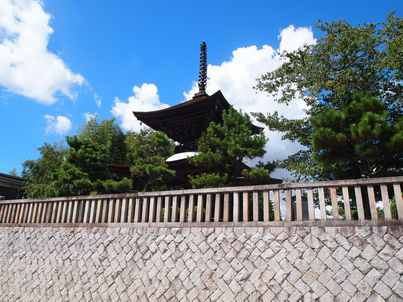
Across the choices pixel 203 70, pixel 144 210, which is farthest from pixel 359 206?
pixel 203 70

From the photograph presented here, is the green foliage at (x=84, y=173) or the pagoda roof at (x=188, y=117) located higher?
the pagoda roof at (x=188, y=117)

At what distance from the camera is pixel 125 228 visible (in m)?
7.46

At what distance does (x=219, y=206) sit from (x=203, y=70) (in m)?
10.6

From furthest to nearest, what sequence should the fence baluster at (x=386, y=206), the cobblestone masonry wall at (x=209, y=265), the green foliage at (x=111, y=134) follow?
the green foliage at (x=111, y=134) < the fence baluster at (x=386, y=206) < the cobblestone masonry wall at (x=209, y=265)

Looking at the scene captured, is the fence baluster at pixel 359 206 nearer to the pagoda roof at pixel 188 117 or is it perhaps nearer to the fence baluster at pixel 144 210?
the fence baluster at pixel 144 210

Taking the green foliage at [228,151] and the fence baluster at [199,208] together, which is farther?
the green foliage at [228,151]

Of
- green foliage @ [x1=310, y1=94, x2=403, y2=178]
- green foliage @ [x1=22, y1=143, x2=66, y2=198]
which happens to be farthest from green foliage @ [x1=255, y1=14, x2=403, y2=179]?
green foliage @ [x1=22, y1=143, x2=66, y2=198]

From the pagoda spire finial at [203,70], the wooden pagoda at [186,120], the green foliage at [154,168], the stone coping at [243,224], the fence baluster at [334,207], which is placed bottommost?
the stone coping at [243,224]

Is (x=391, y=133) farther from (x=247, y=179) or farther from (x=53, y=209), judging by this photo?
(x=53, y=209)

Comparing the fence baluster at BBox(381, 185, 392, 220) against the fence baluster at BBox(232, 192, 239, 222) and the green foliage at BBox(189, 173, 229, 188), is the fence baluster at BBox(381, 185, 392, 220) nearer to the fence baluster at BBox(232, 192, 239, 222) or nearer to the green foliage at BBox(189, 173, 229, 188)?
the fence baluster at BBox(232, 192, 239, 222)

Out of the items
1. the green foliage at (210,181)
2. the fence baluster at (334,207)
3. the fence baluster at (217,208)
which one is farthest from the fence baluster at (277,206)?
the green foliage at (210,181)

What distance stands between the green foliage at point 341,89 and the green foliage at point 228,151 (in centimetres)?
166

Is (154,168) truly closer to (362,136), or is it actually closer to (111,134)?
(362,136)

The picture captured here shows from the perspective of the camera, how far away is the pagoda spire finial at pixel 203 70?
49.1 ft
